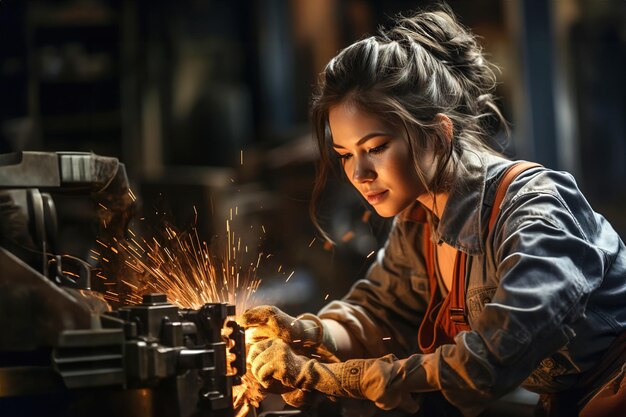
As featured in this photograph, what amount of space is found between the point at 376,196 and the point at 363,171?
0.29ft

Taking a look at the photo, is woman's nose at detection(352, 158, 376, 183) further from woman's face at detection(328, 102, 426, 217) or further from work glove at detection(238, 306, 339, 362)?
work glove at detection(238, 306, 339, 362)

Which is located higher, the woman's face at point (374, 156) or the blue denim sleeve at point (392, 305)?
the woman's face at point (374, 156)

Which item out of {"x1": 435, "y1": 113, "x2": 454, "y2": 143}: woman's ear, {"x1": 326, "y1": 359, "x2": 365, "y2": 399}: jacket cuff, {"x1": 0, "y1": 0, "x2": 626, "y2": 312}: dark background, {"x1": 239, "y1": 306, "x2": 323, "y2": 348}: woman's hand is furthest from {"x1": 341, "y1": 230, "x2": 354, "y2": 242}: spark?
{"x1": 326, "y1": 359, "x2": 365, "y2": 399}: jacket cuff

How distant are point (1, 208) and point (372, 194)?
843 millimetres

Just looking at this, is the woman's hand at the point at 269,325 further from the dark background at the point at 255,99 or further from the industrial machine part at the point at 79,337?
the dark background at the point at 255,99

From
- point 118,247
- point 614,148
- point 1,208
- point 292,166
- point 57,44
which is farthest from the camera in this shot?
point 57,44

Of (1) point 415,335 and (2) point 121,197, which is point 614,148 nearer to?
(1) point 415,335

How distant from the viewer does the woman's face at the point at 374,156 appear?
1.92m

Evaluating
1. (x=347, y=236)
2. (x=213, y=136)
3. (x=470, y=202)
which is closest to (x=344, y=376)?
(x=470, y=202)

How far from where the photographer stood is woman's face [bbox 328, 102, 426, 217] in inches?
75.7

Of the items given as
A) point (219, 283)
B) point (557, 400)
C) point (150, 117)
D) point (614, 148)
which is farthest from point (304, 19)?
point (557, 400)

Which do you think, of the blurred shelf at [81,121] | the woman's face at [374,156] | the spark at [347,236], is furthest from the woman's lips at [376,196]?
the blurred shelf at [81,121]

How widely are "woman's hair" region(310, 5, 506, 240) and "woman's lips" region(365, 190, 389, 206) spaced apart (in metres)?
0.10

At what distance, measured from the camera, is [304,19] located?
697cm
